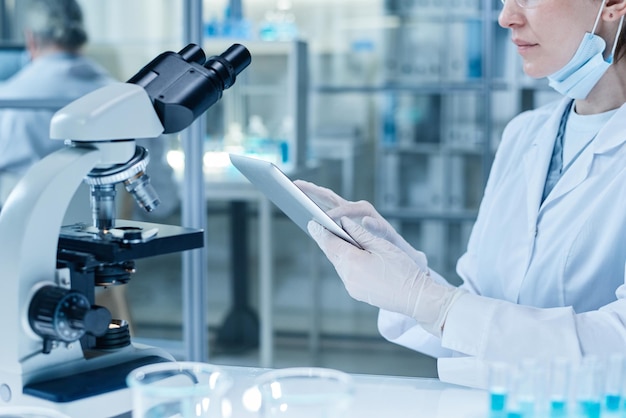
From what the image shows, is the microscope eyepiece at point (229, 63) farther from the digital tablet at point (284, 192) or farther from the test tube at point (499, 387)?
the test tube at point (499, 387)

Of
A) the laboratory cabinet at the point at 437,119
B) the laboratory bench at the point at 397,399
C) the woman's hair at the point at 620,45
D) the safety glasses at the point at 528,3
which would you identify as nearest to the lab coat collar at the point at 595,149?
the woman's hair at the point at 620,45

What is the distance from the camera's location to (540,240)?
147 cm

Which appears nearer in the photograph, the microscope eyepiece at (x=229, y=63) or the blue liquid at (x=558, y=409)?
the blue liquid at (x=558, y=409)

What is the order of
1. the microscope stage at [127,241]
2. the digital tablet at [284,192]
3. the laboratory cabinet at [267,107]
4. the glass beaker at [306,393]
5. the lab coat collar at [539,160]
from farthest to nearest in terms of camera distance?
1. the laboratory cabinet at [267,107]
2. the lab coat collar at [539,160]
3. the digital tablet at [284,192]
4. the microscope stage at [127,241]
5. the glass beaker at [306,393]

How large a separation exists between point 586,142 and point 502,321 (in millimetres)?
459

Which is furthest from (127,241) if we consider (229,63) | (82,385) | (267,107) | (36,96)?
(267,107)

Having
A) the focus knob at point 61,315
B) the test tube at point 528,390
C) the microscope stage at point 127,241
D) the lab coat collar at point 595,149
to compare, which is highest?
the lab coat collar at point 595,149

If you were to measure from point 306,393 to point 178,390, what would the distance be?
13cm

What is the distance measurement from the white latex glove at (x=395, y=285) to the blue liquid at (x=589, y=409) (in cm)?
37

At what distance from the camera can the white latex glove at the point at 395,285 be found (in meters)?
1.23

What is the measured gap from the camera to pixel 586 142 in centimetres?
148

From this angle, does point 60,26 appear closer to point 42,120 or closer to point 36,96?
point 36,96

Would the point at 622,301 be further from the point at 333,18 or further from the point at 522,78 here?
the point at 333,18

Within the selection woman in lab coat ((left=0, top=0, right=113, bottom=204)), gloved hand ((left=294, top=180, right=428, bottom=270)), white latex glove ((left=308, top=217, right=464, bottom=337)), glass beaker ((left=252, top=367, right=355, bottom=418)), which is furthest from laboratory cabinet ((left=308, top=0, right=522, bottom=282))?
glass beaker ((left=252, top=367, right=355, bottom=418))
